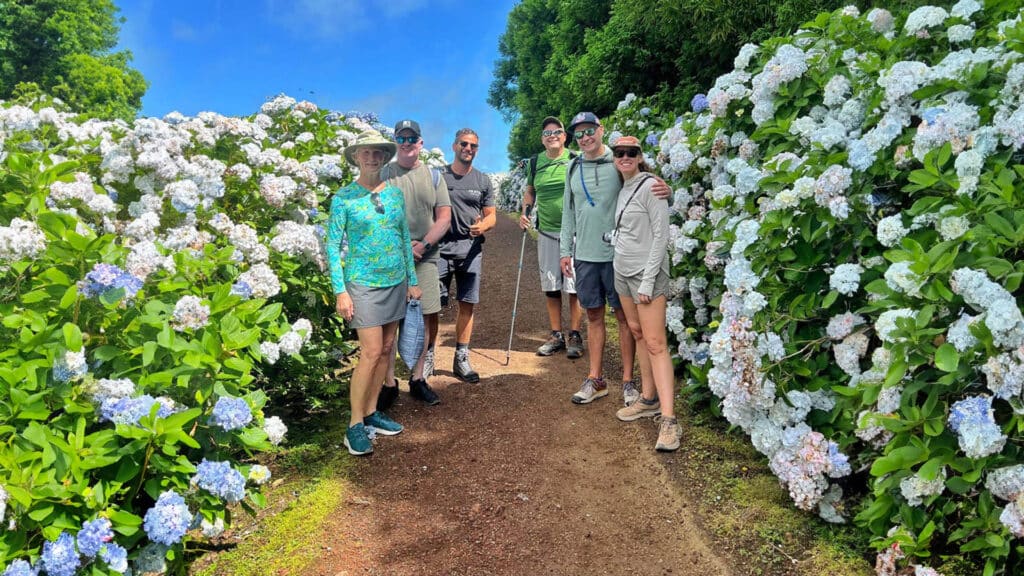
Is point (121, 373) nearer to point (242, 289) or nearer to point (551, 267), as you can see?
point (242, 289)

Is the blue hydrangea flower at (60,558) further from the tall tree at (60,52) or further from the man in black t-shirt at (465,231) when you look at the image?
the tall tree at (60,52)

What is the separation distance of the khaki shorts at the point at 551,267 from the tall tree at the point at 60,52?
79.3ft

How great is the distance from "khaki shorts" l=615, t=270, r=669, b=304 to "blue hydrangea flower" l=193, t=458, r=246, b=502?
103 inches

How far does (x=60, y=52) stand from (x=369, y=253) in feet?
102

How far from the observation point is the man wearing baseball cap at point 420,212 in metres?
4.64

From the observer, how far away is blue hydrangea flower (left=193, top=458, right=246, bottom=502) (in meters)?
2.42

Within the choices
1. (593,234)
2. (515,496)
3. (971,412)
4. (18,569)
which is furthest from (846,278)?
(18,569)

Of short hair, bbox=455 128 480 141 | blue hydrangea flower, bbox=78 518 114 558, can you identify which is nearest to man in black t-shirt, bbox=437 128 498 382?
short hair, bbox=455 128 480 141

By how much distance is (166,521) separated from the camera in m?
2.24

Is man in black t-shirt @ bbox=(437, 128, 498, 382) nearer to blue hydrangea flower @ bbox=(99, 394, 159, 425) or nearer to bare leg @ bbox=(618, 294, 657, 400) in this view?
bare leg @ bbox=(618, 294, 657, 400)

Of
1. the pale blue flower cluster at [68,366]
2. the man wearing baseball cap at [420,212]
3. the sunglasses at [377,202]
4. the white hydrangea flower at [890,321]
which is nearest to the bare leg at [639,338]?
the man wearing baseball cap at [420,212]

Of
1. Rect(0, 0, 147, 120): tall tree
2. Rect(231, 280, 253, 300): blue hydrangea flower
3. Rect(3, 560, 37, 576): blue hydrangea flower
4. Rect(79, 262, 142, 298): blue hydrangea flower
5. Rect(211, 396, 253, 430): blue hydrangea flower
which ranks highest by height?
Rect(0, 0, 147, 120): tall tree

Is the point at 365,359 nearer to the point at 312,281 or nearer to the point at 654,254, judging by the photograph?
the point at 312,281

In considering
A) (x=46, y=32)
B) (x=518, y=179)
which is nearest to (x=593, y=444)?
(x=518, y=179)
